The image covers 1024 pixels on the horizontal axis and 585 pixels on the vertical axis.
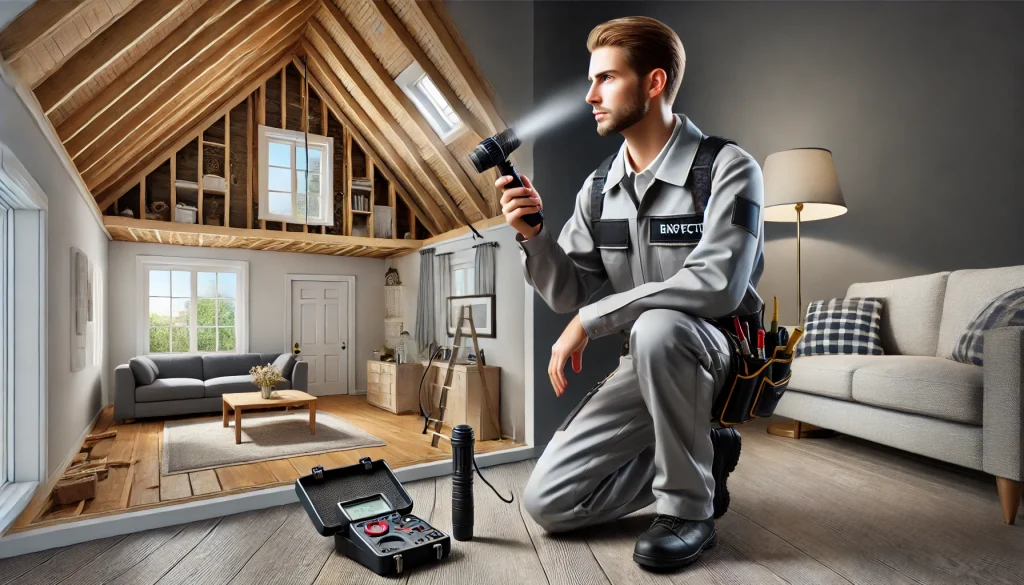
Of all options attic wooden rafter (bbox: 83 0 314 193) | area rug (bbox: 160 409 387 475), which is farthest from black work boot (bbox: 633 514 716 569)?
attic wooden rafter (bbox: 83 0 314 193)

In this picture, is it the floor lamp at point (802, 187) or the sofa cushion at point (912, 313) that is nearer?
the sofa cushion at point (912, 313)

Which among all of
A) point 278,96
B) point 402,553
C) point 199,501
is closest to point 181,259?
point 278,96

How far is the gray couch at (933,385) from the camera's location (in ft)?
5.72

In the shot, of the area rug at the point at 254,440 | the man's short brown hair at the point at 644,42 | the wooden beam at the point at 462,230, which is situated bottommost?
the area rug at the point at 254,440

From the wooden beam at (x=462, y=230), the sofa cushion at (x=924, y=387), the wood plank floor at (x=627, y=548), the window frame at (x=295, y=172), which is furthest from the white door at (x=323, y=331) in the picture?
the sofa cushion at (x=924, y=387)

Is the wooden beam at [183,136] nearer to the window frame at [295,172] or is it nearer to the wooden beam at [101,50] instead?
the window frame at [295,172]

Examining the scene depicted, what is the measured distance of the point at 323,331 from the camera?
6.89 m

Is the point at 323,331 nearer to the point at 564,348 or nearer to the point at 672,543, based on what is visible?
the point at 564,348

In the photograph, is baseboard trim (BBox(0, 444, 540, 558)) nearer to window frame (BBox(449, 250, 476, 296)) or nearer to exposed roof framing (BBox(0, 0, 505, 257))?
exposed roof framing (BBox(0, 0, 505, 257))

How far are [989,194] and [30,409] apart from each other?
4.66 meters

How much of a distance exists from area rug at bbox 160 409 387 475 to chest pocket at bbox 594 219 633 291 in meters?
2.65

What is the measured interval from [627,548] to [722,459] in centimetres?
39

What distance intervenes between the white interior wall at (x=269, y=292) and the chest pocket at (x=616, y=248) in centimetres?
576

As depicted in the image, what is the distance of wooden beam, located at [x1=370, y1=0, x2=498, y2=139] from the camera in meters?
3.60
